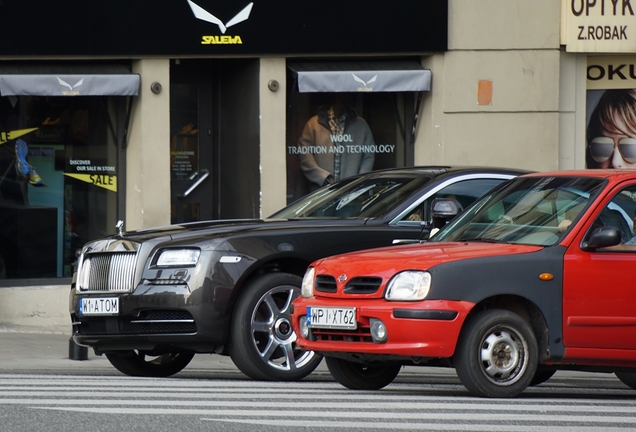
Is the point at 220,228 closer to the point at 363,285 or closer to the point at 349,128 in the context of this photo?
the point at 363,285

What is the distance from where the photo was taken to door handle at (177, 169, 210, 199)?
1641 centimetres

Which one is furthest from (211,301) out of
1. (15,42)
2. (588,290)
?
(15,42)

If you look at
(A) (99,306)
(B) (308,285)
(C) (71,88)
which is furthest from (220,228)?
(C) (71,88)

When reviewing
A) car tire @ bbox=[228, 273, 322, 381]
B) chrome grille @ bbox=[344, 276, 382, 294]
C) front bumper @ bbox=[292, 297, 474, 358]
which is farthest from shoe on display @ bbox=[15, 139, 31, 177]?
front bumper @ bbox=[292, 297, 474, 358]

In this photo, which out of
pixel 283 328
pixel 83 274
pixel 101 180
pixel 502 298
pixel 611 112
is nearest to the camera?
pixel 502 298

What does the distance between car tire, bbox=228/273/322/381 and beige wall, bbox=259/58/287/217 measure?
692cm

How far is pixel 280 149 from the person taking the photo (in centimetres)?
1611

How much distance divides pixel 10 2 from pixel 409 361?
896cm

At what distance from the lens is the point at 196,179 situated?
16578 millimetres

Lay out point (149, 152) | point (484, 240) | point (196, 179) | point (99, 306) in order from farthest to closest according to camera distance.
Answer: point (196, 179) → point (149, 152) → point (99, 306) → point (484, 240)

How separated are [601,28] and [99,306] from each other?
9649mm

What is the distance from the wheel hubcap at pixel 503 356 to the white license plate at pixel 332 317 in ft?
2.71

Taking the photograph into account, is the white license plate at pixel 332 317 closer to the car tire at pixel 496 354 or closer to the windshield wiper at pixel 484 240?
the car tire at pixel 496 354

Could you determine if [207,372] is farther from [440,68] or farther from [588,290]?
[440,68]
